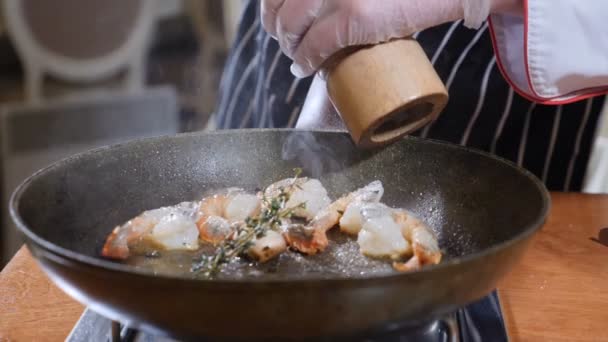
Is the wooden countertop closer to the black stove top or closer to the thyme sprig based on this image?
the black stove top

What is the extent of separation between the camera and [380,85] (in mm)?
1037

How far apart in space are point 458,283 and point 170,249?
1.62 ft

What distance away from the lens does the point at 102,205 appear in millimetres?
1155

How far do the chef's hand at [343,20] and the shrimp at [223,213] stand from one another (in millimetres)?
248

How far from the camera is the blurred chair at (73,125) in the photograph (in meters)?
4.02

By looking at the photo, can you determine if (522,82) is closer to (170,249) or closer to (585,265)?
(585,265)

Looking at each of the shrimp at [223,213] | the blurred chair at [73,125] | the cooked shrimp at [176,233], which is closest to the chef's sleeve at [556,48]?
the shrimp at [223,213]

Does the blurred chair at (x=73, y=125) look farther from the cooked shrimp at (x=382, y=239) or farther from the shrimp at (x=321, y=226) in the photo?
the cooked shrimp at (x=382, y=239)

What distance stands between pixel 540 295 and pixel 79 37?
3.86 meters

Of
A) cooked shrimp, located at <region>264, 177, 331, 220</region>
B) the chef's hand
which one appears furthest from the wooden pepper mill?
cooked shrimp, located at <region>264, 177, 331, 220</region>

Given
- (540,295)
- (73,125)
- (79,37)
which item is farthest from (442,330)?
(79,37)

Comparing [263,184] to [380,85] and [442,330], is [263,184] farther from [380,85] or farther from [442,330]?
[442,330]

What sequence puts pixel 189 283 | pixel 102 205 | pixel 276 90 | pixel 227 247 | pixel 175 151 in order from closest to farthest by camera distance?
pixel 189 283, pixel 227 247, pixel 102 205, pixel 175 151, pixel 276 90

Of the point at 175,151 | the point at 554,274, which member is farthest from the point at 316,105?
the point at 554,274
